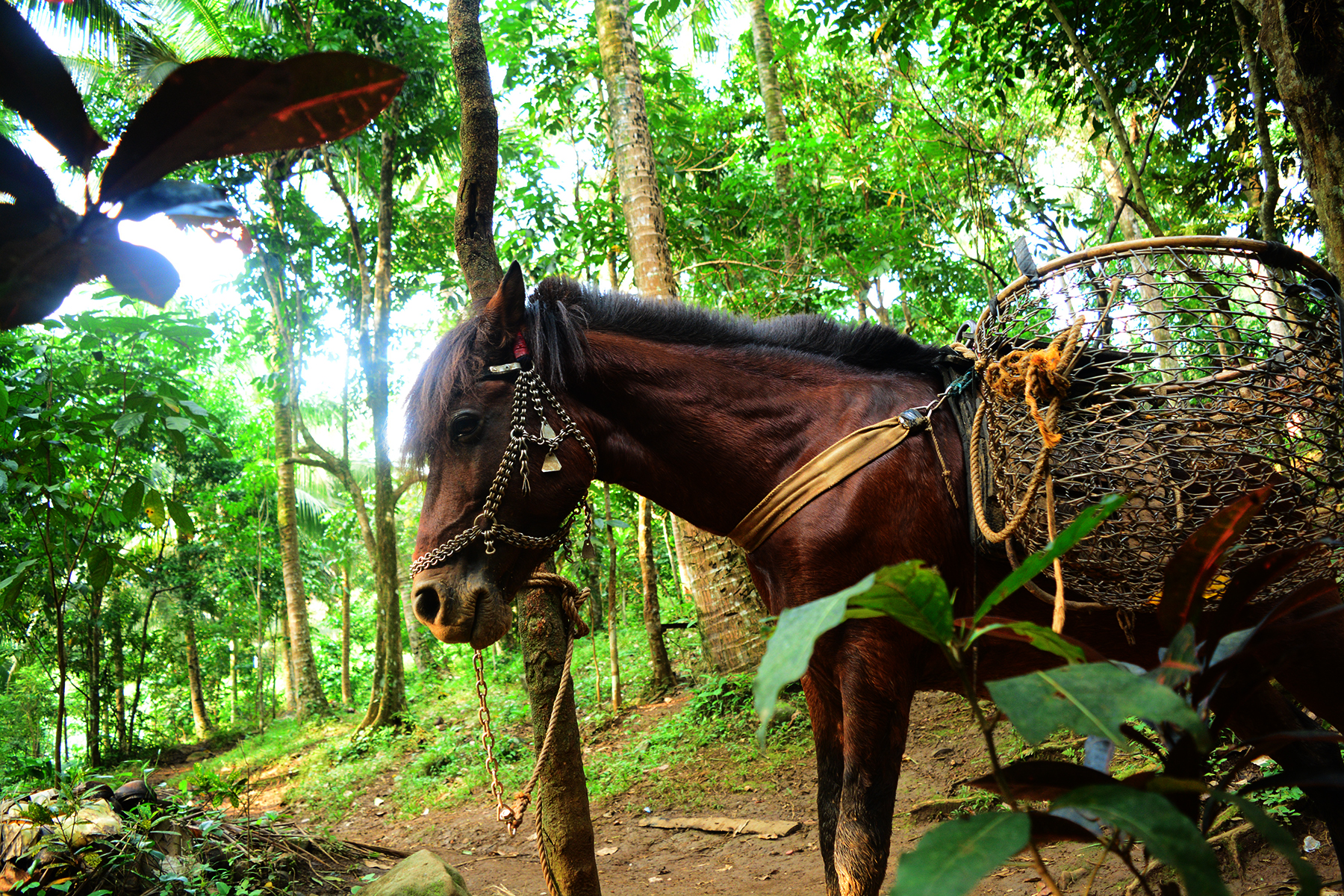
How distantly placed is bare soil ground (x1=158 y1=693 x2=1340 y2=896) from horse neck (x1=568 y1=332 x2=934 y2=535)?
6.19 ft

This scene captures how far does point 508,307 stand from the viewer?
7.76ft

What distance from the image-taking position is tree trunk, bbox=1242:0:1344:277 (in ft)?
8.93

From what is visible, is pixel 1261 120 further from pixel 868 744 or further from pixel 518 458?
pixel 518 458

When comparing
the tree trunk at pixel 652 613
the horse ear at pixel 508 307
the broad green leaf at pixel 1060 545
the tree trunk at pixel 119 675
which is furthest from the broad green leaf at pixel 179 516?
the tree trunk at pixel 119 675

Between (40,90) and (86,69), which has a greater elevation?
(86,69)

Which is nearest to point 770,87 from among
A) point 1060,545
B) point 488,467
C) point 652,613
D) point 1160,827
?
point 652,613

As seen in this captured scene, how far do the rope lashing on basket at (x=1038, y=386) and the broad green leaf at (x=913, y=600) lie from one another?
0.95 meters

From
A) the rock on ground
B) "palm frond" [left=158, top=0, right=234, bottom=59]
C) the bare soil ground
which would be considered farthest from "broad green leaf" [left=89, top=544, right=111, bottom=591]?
"palm frond" [left=158, top=0, right=234, bottom=59]

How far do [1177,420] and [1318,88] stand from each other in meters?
2.05

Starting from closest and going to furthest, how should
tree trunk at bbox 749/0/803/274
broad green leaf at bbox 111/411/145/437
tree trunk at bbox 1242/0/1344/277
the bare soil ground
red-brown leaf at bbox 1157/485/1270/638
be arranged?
1. red-brown leaf at bbox 1157/485/1270/638
2. tree trunk at bbox 1242/0/1344/277
3. broad green leaf at bbox 111/411/145/437
4. the bare soil ground
5. tree trunk at bbox 749/0/803/274

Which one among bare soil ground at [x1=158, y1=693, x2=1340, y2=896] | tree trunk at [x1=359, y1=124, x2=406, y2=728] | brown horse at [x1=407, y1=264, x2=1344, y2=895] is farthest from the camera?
tree trunk at [x1=359, y1=124, x2=406, y2=728]

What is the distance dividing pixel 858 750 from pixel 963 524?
71 cm

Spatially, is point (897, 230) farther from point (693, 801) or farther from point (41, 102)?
point (41, 102)

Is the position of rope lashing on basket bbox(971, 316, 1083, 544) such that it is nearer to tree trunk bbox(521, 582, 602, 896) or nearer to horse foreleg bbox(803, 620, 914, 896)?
horse foreleg bbox(803, 620, 914, 896)
